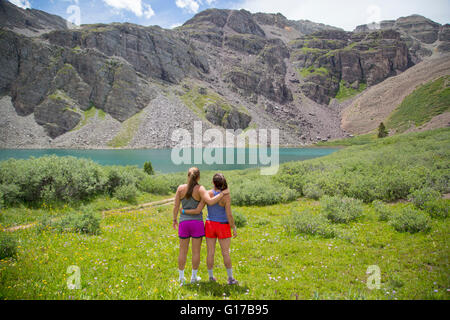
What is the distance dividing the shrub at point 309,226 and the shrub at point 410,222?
8.36 feet

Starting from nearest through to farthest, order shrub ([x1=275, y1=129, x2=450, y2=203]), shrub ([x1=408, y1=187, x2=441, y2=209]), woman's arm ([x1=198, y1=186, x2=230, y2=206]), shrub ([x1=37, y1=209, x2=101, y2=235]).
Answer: woman's arm ([x1=198, y1=186, x2=230, y2=206]), shrub ([x1=37, y1=209, x2=101, y2=235]), shrub ([x1=408, y1=187, x2=441, y2=209]), shrub ([x1=275, y1=129, x2=450, y2=203])

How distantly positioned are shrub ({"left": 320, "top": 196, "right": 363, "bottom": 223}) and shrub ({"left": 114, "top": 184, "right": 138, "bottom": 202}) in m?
16.4

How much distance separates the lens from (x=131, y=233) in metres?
11.0

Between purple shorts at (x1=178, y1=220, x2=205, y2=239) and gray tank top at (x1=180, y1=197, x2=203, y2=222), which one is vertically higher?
gray tank top at (x1=180, y1=197, x2=203, y2=222)

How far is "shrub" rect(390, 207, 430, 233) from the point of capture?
29.4ft

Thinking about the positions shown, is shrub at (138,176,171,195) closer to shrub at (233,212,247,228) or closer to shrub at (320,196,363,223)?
shrub at (233,212,247,228)

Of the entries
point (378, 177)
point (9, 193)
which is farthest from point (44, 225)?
point (378, 177)

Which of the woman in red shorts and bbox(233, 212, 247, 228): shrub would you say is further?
bbox(233, 212, 247, 228): shrub

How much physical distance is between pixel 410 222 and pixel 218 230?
8.39 metres

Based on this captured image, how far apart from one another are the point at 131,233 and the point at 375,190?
15197mm

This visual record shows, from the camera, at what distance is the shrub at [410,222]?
8953 millimetres

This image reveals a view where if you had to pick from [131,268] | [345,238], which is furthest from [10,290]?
[345,238]

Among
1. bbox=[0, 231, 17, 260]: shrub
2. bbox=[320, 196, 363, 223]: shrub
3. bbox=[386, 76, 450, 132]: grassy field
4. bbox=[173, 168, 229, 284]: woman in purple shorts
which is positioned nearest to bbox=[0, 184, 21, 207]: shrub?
bbox=[0, 231, 17, 260]: shrub

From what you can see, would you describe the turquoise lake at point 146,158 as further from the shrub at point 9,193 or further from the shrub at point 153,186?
the shrub at point 9,193
